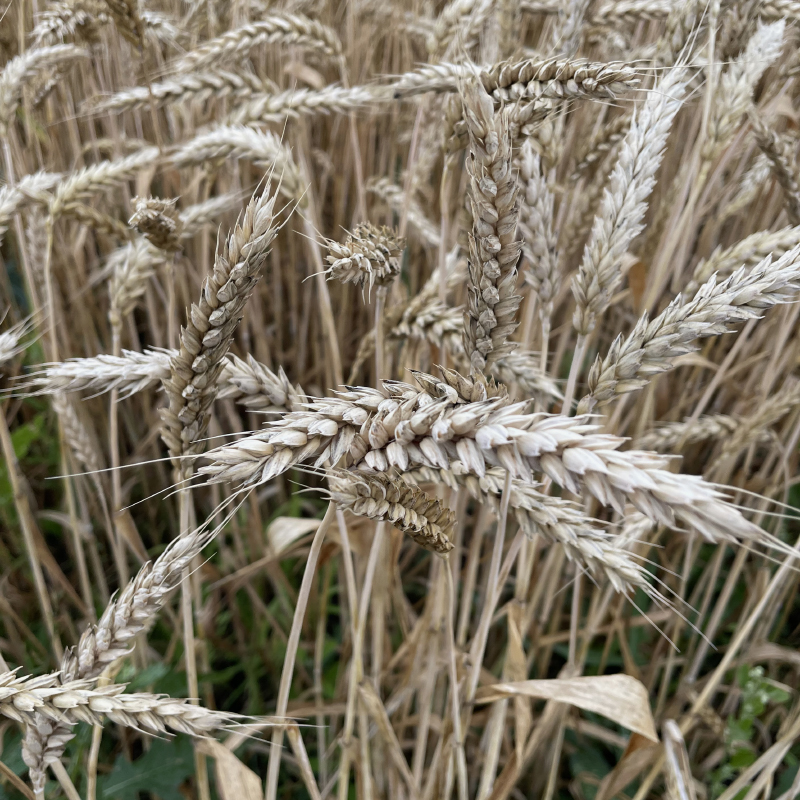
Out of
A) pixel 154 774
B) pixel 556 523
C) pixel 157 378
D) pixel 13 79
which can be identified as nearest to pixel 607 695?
pixel 556 523

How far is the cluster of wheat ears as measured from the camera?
602mm

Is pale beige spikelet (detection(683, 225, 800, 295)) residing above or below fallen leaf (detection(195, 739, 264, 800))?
above

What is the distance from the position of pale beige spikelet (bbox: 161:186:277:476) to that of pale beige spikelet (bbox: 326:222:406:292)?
9 cm

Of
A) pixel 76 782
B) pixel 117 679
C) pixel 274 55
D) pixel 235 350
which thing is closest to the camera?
pixel 117 679

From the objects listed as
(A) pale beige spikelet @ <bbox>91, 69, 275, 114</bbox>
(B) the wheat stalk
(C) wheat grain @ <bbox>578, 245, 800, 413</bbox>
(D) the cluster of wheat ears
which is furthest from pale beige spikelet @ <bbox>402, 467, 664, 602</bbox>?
(A) pale beige spikelet @ <bbox>91, 69, 275, 114</bbox>

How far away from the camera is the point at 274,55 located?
2.06 m

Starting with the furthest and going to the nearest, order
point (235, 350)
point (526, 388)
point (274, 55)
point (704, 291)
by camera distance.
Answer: point (274, 55)
point (235, 350)
point (526, 388)
point (704, 291)

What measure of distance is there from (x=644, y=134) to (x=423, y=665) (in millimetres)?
1041

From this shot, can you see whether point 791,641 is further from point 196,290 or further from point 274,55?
point 274,55

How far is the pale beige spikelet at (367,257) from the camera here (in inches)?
26.8

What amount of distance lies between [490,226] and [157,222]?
0.51 meters

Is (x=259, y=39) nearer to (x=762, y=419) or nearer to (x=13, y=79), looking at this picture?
(x=13, y=79)

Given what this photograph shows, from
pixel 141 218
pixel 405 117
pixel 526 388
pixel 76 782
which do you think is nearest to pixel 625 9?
pixel 405 117

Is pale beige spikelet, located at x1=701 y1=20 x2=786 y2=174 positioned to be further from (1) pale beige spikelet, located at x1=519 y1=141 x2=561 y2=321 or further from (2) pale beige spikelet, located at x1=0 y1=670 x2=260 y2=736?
(2) pale beige spikelet, located at x1=0 y1=670 x2=260 y2=736
